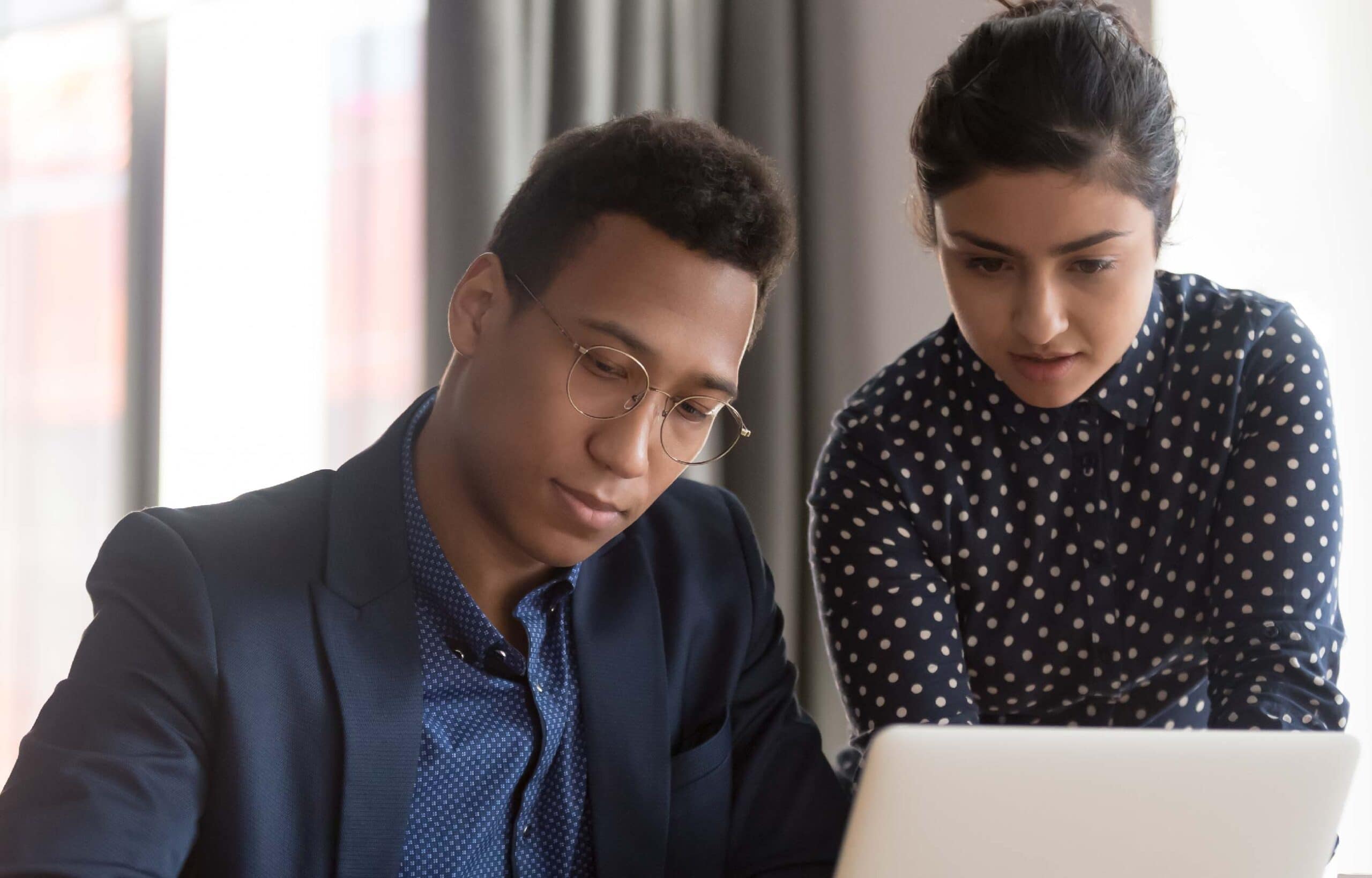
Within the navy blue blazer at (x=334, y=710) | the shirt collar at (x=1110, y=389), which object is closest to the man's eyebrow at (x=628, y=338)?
the navy blue blazer at (x=334, y=710)

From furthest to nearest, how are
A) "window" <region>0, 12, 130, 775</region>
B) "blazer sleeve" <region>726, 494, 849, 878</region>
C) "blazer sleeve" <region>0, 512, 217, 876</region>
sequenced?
"window" <region>0, 12, 130, 775</region>
"blazer sleeve" <region>726, 494, 849, 878</region>
"blazer sleeve" <region>0, 512, 217, 876</region>

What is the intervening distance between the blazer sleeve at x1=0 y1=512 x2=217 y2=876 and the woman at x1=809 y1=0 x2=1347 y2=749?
0.74 meters

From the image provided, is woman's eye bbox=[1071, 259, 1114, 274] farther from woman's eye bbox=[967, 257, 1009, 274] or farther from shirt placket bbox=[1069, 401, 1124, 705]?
shirt placket bbox=[1069, 401, 1124, 705]

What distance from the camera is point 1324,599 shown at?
1482 millimetres

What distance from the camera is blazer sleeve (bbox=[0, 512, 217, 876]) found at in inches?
41.0

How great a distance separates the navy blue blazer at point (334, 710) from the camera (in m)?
1.11

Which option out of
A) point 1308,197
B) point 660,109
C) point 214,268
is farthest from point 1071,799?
point 214,268

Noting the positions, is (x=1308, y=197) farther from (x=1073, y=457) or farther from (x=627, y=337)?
(x=627, y=337)

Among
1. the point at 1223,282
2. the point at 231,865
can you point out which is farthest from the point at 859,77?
the point at 231,865

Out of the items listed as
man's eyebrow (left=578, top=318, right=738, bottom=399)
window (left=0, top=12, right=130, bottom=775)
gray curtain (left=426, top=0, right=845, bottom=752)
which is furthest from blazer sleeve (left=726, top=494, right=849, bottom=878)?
window (left=0, top=12, right=130, bottom=775)

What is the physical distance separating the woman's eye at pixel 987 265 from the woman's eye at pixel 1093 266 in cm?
7

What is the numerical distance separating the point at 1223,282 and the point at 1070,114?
4.49 feet

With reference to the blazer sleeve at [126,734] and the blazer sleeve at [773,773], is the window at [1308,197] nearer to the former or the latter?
the blazer sleeve at [773,773]

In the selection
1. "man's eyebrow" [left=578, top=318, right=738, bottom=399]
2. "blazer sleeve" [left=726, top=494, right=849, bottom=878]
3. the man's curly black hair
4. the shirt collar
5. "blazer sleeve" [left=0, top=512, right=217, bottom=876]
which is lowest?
"blazer sleeve" [left=726, top=494, right=849, bottom=878]
